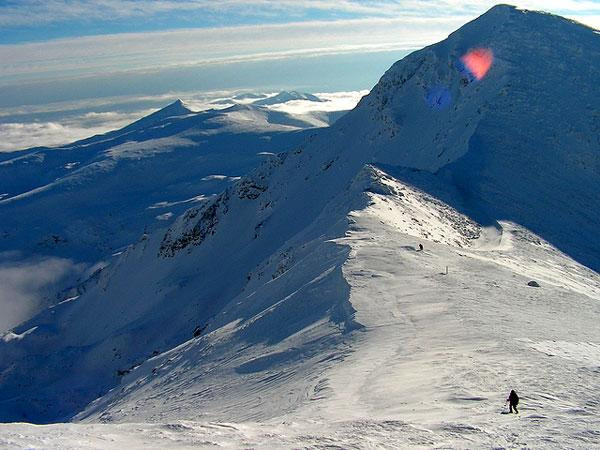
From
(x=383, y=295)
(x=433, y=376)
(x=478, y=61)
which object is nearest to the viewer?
(x=433, y=376)

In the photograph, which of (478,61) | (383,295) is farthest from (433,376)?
(478,61)

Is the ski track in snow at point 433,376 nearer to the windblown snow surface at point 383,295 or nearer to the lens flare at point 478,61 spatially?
the windblown snow surface at point 383,295

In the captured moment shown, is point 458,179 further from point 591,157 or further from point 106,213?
point 106,213

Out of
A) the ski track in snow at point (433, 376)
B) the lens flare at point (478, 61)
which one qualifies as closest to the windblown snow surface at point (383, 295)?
the ski track in snow at point (433, 376)

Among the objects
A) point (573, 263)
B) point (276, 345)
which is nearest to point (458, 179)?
point (573, 263)

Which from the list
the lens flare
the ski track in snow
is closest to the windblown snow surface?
the ski track in snow

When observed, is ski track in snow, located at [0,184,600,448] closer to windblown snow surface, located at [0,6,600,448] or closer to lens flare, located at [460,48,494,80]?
windblown snow surface, located at [0,6,600,448]

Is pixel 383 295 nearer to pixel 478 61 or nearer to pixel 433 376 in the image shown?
pixel 433 376
